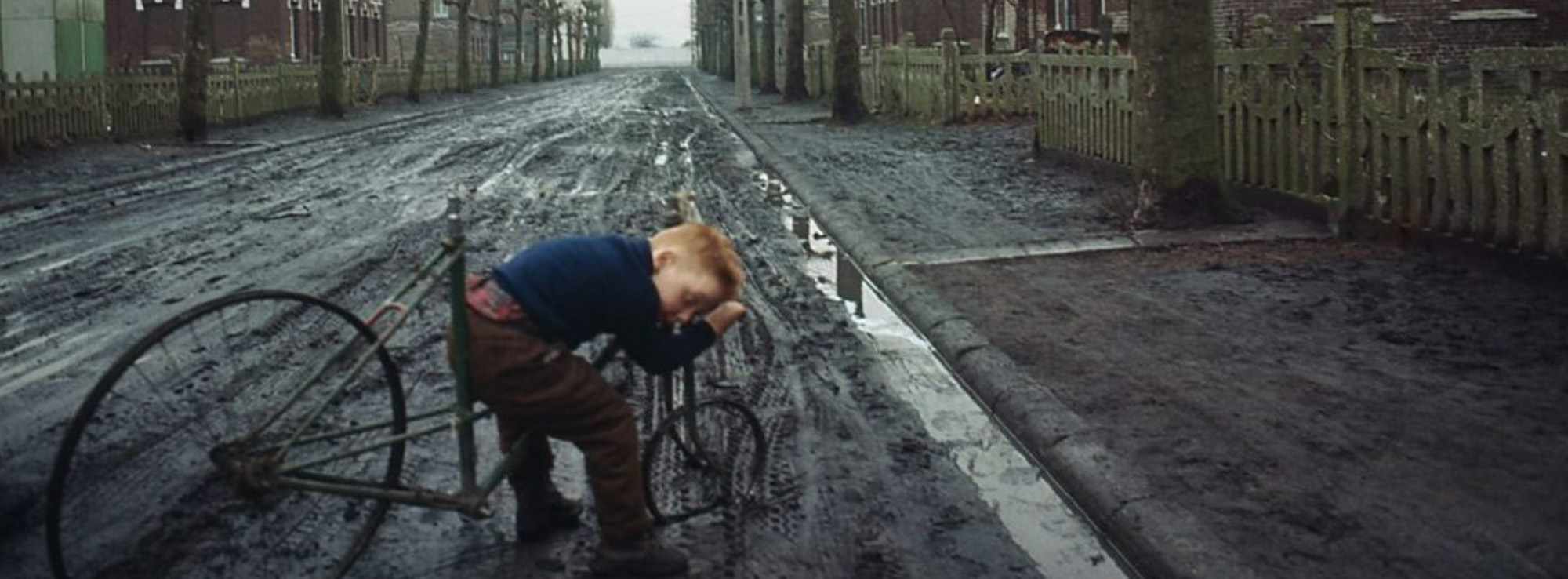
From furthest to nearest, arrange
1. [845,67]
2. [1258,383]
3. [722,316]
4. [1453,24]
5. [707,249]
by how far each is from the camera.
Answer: [845,67] → [1453,24] → [1258,383] → [722,316] → [707,249]

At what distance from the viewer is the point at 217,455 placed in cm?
461

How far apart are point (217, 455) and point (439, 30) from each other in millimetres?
100477

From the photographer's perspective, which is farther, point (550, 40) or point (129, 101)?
point (550, 40)

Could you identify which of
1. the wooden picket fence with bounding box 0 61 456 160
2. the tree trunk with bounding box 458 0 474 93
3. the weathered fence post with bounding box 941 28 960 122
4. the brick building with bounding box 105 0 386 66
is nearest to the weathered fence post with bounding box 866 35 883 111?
the weathered fence post with bounding box 941 28 960 122

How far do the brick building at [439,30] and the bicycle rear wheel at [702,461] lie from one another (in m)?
76.6

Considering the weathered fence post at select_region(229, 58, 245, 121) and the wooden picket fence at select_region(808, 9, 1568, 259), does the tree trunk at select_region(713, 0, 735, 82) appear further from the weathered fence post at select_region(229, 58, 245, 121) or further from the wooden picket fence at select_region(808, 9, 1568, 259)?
the wooden picket fence at select_region(808, 9, 1568, 259)

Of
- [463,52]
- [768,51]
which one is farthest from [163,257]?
[463,52]

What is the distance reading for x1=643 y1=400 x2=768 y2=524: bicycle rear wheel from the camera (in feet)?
18.2

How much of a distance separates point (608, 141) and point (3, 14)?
16.6 meters

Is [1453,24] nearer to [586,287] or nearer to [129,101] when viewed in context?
[129,101]

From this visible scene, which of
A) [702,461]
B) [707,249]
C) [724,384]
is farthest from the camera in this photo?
[724,384]

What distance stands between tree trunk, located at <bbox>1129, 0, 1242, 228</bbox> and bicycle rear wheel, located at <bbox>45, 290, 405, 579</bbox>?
324 inches

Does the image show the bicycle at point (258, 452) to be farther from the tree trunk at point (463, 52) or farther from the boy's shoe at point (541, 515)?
the tree trunk at point (463, 52)

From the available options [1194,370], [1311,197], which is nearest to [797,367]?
[1194,370]
